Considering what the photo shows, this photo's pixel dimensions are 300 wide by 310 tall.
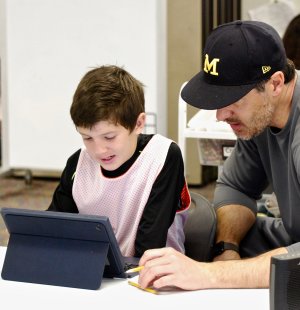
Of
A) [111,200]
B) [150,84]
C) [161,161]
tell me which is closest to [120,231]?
[111,200]

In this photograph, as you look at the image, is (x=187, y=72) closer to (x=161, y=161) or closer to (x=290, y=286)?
(x=161, y=161)

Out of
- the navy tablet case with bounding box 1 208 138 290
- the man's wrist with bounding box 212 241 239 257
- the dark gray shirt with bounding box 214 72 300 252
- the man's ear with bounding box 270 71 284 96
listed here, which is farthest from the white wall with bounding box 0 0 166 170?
the navy tablet case with bounding box 1 208 138 290

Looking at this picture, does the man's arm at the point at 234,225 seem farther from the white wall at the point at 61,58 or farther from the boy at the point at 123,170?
the white wall at the point at 61,58

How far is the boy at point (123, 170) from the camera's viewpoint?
1.86 meters

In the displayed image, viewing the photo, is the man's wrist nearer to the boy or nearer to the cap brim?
the boy

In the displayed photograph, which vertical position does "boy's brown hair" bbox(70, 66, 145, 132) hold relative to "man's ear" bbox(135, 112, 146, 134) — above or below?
above

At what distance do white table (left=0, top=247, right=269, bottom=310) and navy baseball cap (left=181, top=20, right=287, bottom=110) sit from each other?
0.45 m

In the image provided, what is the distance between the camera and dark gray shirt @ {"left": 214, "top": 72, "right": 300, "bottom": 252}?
1931mm

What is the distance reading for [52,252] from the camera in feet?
5.48

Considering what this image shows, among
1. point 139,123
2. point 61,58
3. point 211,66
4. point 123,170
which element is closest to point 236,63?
point 211,66

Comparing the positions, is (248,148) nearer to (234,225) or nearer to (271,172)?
(271,172)

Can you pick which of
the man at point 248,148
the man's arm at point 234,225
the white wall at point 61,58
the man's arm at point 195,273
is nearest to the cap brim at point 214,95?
the man at point 248,148

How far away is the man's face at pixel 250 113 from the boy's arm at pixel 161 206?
0.62ft

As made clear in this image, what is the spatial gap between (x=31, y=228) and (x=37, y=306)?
0.21m
